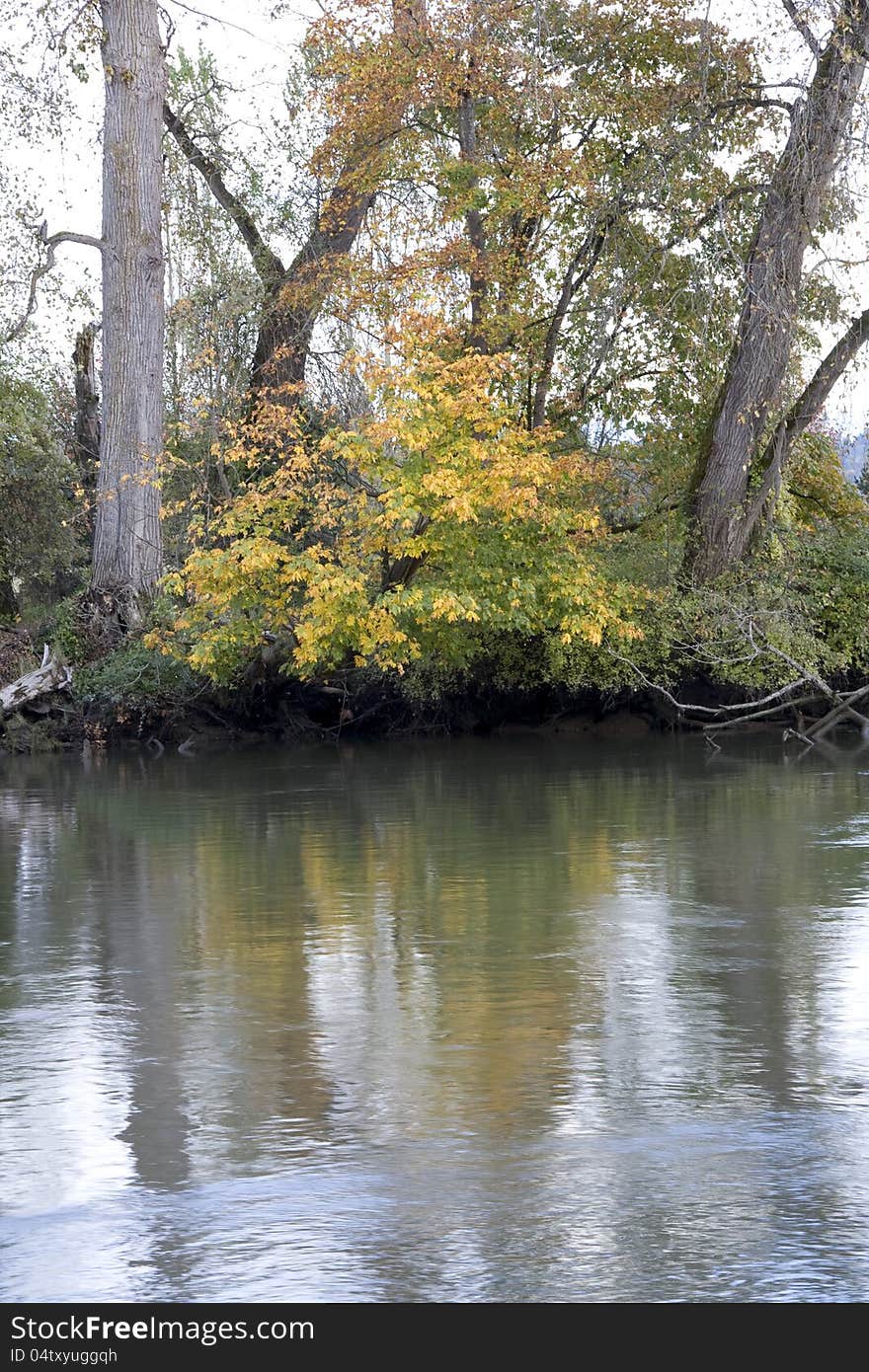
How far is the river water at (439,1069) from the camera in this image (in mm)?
5320

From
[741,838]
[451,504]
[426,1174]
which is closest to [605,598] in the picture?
[451,504]

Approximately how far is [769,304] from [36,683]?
1372 centimetres

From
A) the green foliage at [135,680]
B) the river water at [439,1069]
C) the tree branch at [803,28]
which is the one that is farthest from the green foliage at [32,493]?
the river water at [439,1069]

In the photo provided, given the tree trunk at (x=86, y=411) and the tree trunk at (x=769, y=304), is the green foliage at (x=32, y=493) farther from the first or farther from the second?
the tree trunk at (x=769, y=304)

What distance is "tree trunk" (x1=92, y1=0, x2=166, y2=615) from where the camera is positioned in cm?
3378

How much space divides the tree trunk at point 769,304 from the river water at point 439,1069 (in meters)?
16.1

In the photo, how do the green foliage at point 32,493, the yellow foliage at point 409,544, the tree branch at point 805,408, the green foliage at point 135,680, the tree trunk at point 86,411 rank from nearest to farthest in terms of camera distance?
the yellow foliage at point 409,544 < the green foliage at point 135,680 < the tree branch at point 805,408 < the green foliage at point 32,493 < the tree trunk at point 86,411

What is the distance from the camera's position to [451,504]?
2664cm

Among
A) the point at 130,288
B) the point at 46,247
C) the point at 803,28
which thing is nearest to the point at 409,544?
the point at 130,288

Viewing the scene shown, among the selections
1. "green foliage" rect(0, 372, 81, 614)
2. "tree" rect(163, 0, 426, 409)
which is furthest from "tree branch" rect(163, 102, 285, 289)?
"green foliage" rect(0, 372, 81, 614)

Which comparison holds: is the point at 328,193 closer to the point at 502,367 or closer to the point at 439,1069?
the point at 502,367

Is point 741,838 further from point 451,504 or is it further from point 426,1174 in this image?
point 451,504

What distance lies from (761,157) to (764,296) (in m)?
2.93

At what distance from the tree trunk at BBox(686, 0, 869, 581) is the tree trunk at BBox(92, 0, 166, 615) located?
9838 mm
